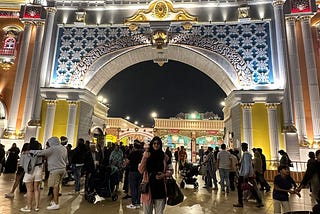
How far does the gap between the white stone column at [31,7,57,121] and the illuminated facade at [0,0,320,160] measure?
42 millimetres

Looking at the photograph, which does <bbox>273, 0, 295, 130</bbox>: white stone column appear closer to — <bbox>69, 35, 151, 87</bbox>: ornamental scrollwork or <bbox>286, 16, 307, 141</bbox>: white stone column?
<bbox>286, 16, 307, 141</bbox>: white stone column

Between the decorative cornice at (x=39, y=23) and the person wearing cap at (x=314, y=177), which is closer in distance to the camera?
the person wearing cap at (x=314, y=177)

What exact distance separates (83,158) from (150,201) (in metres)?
3.43

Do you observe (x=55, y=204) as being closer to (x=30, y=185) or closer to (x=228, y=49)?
(x=30, y=185)

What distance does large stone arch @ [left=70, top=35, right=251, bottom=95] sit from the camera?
972 centimetres

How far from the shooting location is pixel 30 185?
4.01 metres

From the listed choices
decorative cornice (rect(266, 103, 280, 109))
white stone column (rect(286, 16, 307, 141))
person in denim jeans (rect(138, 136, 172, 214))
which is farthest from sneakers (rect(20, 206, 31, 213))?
white stone column (rect(286, 16, 307, 141))

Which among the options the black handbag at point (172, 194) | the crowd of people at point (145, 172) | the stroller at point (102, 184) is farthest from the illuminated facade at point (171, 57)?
the black handbag at point (172, 194)

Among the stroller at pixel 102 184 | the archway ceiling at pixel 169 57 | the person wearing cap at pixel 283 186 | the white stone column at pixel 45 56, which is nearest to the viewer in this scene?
the person wearing cap at pixel 283 186

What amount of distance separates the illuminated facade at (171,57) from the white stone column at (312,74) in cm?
4

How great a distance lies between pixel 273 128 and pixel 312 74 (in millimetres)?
3056

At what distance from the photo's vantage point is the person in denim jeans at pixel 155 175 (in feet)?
8.85

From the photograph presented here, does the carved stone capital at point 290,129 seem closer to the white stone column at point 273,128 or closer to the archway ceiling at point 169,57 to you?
the white stone column at point 273,128

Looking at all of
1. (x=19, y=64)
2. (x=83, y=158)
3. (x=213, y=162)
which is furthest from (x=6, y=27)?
(x=213, y=162)
